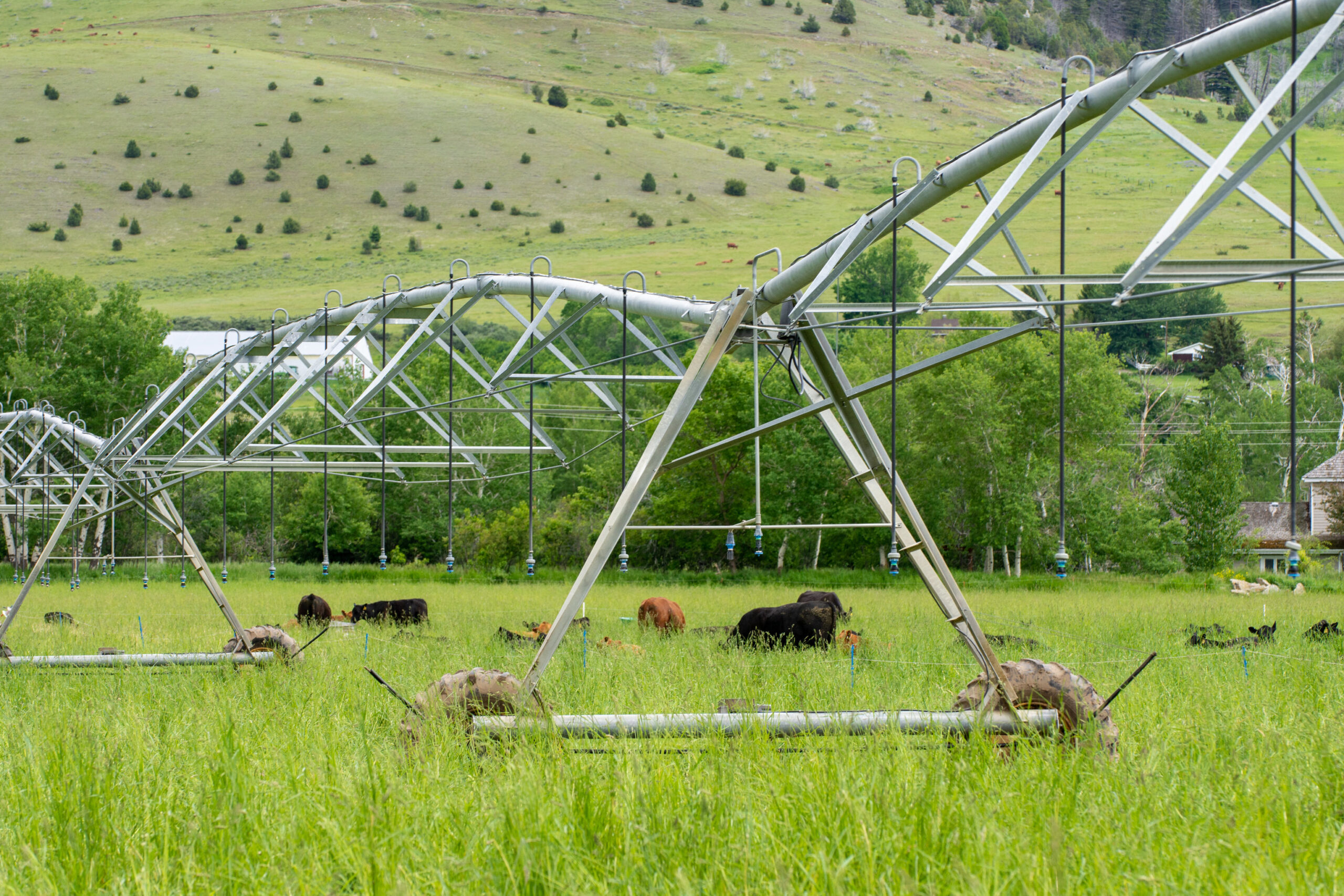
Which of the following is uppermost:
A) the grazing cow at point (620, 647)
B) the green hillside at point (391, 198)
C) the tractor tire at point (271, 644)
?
the green hillside at point (391, 198)

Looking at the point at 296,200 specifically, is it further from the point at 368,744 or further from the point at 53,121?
the point at 368,744

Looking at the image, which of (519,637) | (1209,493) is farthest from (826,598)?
(1209,493)

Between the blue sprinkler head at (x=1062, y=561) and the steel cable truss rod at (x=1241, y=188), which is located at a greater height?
the steel cable truss rod at (x=1241, y=188)

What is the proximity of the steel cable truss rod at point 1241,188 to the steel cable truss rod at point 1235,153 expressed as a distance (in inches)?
5.6

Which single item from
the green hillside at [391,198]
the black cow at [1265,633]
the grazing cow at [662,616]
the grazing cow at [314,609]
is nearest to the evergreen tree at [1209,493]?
the black cow at [1265,633]

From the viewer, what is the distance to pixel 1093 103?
806 centimetres

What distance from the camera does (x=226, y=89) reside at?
645ft

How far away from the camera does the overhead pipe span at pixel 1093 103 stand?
22.5ft

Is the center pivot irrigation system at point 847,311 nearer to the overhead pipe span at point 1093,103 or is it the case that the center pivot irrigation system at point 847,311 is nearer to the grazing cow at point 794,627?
the overhead pipe span at point 1093,103

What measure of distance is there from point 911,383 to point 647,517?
15.0m

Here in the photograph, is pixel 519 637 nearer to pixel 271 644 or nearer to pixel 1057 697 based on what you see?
pixel 271 644

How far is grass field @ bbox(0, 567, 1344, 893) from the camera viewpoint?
5.07 metres

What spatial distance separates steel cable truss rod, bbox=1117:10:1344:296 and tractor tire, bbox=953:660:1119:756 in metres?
2.77

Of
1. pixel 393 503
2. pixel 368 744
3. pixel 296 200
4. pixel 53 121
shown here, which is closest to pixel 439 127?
pixel 296 200
